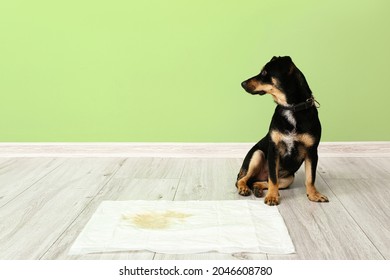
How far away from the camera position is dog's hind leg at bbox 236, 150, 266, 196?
2713mm

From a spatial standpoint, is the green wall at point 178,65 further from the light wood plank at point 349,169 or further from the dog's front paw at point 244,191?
the dog's front paw at point 244,191

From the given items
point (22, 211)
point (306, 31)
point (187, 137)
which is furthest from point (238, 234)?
point (306, 31)

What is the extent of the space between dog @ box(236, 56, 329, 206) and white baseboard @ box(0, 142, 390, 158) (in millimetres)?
979

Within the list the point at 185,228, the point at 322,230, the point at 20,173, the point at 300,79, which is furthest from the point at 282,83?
the point at 20,173

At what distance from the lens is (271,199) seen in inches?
99.6

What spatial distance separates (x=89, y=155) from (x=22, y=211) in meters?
1.17

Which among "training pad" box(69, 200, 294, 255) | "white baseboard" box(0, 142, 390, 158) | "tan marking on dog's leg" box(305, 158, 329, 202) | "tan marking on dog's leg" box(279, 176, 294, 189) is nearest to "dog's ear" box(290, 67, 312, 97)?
"tan marking on dog's leg" box(305, 158, 329, 202)

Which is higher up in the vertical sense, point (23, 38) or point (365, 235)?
point (23, 38)

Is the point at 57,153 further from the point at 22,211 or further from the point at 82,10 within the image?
the point at 22,211

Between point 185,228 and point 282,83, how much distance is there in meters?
0.82

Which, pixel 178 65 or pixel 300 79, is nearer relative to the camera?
pixel 300 79

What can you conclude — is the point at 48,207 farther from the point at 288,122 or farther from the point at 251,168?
the point at 288,122

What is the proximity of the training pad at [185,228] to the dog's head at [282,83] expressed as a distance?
0.52m

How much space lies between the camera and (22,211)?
2.48 m
